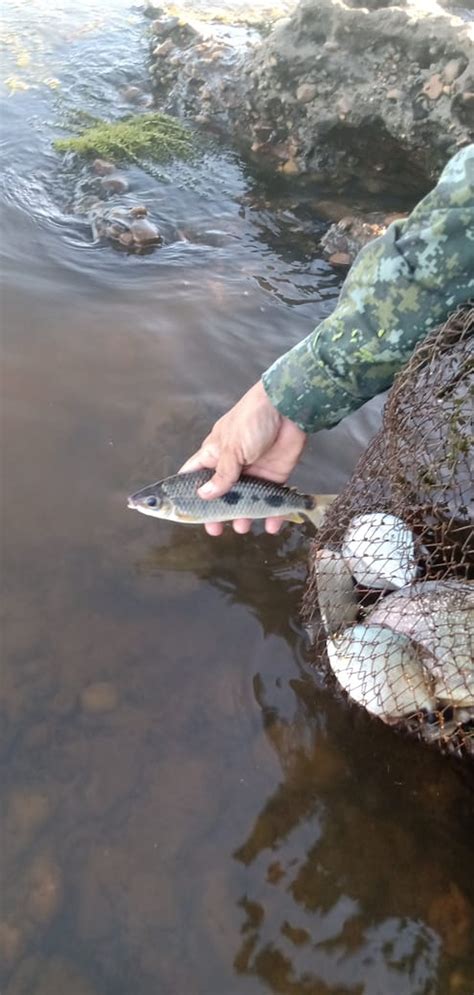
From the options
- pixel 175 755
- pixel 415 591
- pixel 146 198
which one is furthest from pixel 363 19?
pixel 175 755

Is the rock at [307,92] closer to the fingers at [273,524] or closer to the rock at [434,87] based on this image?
the rock at [434,87]

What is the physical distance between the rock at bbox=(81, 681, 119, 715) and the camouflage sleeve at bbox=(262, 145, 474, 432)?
1.61 m

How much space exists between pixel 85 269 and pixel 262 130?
3.76m

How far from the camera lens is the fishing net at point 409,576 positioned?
2.92m

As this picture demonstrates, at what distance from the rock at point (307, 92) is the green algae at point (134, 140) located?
5.04ft

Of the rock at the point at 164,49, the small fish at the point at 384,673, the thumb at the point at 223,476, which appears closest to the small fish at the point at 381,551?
the small fish at the point at 384,673

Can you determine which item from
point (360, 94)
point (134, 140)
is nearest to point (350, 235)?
point (360, 94)

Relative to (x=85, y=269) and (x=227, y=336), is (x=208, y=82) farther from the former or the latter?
(x=227, y=336)

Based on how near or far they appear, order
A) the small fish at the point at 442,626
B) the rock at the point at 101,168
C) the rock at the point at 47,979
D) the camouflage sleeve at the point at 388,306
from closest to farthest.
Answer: the rock at the point at 47,979, the camouflage sleeve at the point at 388,306, the small fish at the point at 442,626, the rock at the point at 101,168

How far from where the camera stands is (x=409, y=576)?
11.9 feet

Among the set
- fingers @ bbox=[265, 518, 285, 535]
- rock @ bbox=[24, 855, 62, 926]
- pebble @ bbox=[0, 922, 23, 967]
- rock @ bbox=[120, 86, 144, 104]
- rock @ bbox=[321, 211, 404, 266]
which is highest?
rock @ bbox=[321, 211, 404, 266]

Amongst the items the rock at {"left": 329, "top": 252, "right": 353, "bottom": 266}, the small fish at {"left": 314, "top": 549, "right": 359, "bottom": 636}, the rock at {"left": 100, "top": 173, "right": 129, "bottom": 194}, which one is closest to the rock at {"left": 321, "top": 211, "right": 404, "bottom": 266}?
the rock at {"left": 329, "top": 252, "right": 353, "bottom": 266}

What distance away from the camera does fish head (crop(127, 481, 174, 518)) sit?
3834 millimetres

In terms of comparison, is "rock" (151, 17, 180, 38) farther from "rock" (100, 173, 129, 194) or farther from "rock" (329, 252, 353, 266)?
"rock" (329, 252, 353, 266)
